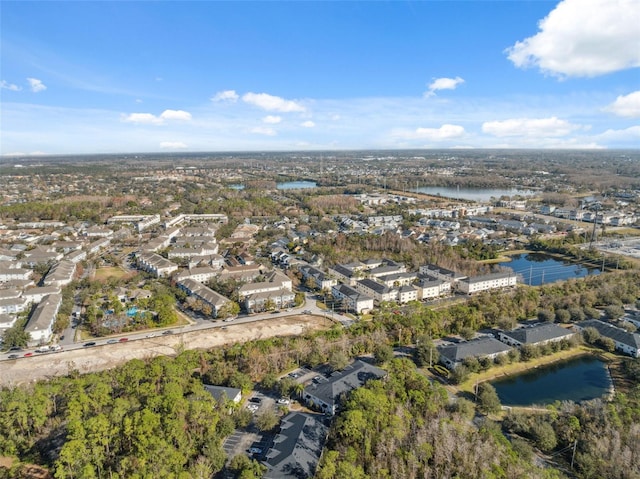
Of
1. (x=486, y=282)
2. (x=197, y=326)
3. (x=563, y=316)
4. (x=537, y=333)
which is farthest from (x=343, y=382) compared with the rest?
(x=486, y=282)

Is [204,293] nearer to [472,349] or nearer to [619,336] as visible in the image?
[472,349]

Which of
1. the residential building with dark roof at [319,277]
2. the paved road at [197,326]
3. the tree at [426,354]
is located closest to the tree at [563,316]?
the tree at [426,354]

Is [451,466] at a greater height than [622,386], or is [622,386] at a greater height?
[451,466]

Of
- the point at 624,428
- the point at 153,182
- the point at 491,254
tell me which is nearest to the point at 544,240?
the point at 491,254

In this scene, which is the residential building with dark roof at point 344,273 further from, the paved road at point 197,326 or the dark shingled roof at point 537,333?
the dark shingled roof at point 537,333

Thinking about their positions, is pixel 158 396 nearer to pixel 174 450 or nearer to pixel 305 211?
pixel 174 450
